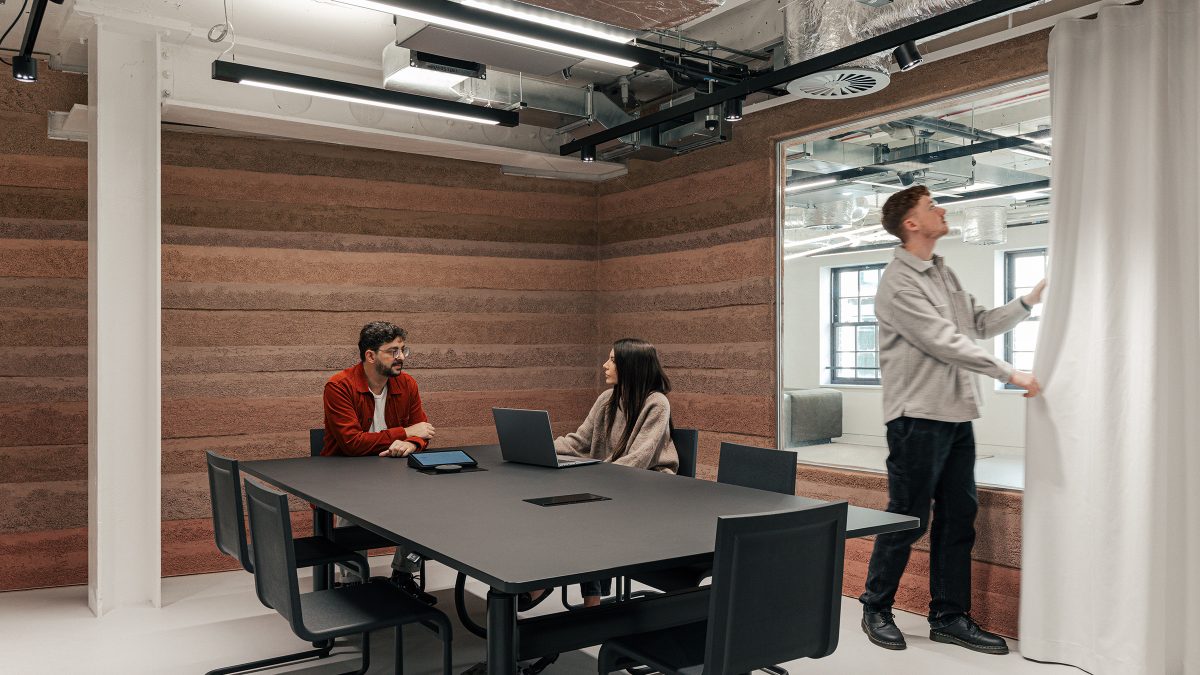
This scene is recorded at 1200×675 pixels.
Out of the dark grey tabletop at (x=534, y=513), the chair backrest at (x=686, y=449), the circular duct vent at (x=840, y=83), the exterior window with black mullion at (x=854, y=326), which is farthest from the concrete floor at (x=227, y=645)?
the circular duct vent at (x=840, y=83)

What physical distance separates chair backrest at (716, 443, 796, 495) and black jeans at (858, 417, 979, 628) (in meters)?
0.75

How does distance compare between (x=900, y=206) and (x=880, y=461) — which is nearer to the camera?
(x=900, y=206)

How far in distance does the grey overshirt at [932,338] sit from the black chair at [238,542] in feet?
7.88

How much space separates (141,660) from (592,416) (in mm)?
2148

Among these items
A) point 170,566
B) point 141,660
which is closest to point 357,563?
point 141,660

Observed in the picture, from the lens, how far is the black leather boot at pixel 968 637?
4.00 m

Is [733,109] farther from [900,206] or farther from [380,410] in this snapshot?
[380,410]

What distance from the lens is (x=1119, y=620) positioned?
3.65 meters

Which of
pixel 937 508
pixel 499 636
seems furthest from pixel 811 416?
pixel 499 636

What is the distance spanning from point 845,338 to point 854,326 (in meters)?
0.08

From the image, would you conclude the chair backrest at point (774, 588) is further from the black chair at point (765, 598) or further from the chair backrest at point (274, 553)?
the chair backrest at point (274, 553)

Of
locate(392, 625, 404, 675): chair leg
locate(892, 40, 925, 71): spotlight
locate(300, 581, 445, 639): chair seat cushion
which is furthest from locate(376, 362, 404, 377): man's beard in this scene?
locate(892, 40, 925, 71): spotlight

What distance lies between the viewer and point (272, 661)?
3764mm

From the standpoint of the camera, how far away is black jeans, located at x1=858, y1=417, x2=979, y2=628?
162 inches
